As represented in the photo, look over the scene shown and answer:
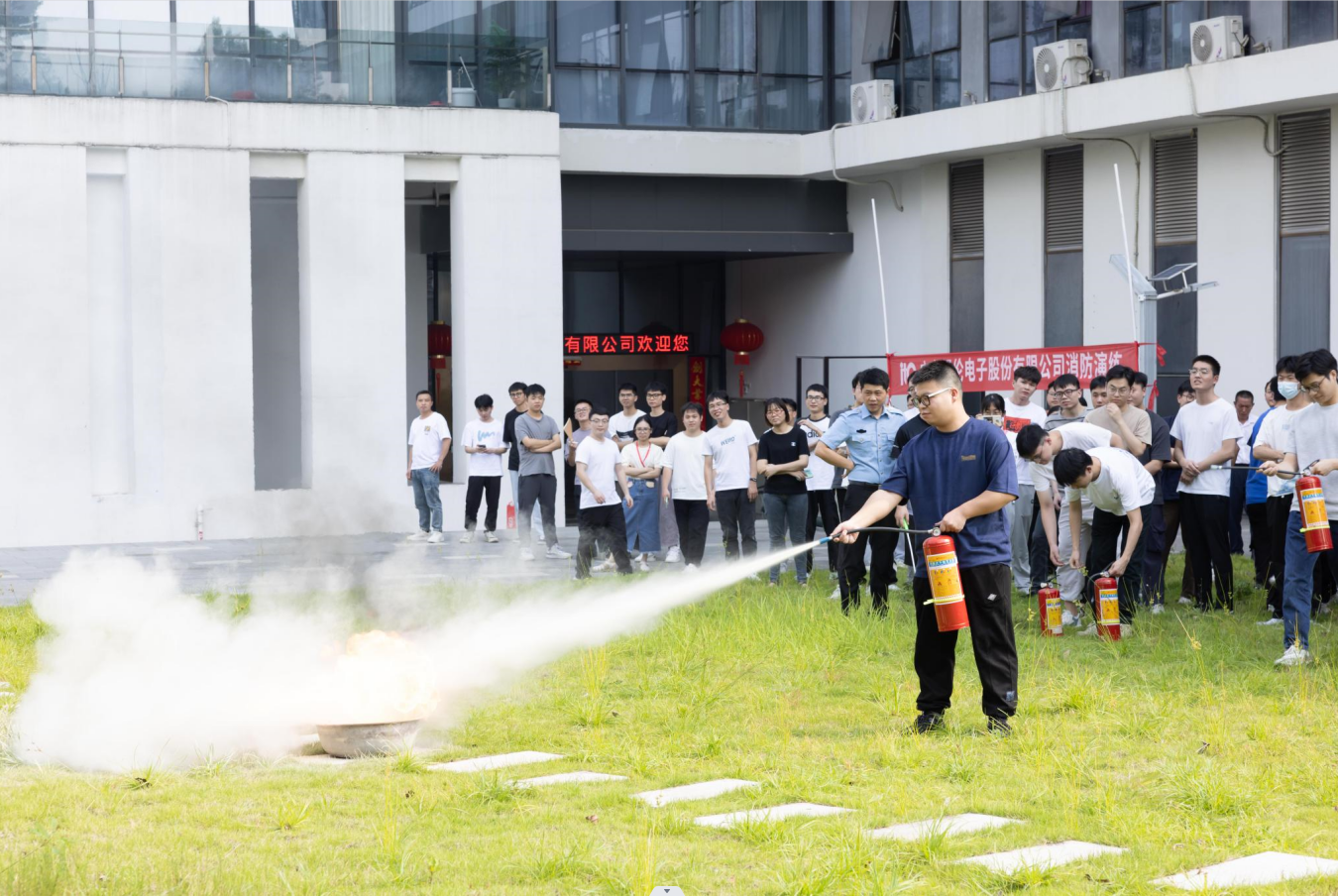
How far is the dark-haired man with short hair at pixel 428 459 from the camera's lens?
19.3 meters

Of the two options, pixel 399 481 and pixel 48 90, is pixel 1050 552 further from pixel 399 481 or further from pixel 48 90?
pixel 48 90

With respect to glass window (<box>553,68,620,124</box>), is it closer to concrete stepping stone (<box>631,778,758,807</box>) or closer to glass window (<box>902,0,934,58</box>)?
glass window (<box>902,0,934,58</box>)

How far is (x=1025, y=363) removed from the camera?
62.8 ft

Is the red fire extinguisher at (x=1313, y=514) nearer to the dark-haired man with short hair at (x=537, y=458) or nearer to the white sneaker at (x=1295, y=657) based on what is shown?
the white sneaker at (x=1295, y=657)

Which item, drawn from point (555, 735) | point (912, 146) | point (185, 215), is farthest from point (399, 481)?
point (555, 735)

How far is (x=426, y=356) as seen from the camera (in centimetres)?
2586

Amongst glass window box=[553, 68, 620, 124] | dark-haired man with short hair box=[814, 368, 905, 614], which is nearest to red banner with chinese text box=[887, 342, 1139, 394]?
dark-haired man with short hair box=[814, 368, 905, 614]

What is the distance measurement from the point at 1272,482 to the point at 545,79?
43.2 feet

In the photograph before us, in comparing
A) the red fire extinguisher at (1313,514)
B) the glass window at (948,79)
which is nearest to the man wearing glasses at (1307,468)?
the red fire extinguisher at (1313,514)

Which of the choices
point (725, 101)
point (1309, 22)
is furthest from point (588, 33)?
point (1309, 22)

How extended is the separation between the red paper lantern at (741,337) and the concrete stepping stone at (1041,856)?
70.7 feet

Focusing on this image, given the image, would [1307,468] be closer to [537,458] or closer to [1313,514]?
[1313,514]

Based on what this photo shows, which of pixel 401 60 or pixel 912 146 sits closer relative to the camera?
pixel 401 60

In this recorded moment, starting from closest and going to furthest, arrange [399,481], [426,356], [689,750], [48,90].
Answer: [689,750] → [48,90] → [399,481] → [426,356]
